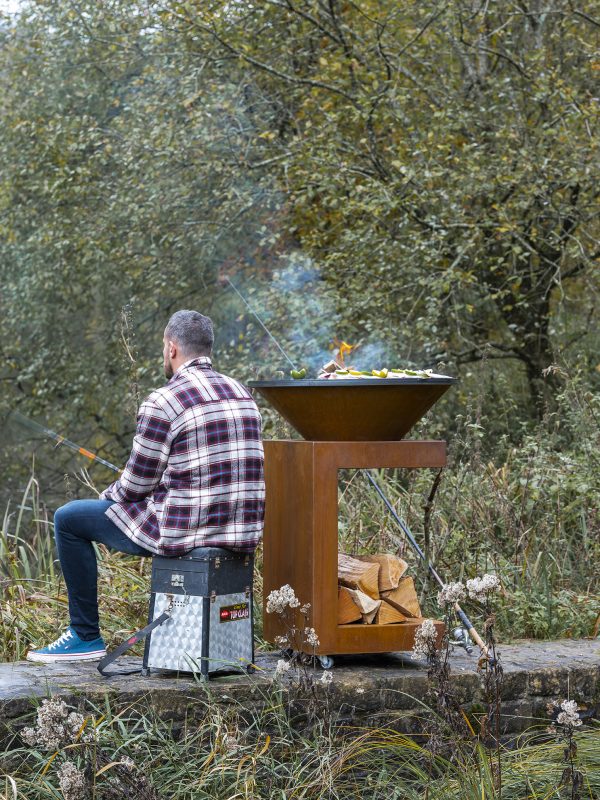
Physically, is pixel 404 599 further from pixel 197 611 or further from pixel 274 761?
pixel 274 761

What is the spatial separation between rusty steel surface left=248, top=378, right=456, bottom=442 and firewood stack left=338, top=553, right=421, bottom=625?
51 cm

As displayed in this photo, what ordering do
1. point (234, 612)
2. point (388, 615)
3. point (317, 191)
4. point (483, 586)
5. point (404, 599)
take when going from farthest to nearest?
point (317, 191) → point (404, 599) → point (388, 615) → point (234, 612) → point (483, 586)

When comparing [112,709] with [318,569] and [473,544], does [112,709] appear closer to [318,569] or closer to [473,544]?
[318,569]

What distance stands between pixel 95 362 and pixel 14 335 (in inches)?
38.2

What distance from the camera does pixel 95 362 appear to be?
12.1 m

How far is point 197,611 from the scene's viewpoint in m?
4.00

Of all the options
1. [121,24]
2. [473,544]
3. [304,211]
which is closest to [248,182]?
[304,211]

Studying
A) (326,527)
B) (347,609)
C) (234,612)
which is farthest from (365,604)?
(234,612)

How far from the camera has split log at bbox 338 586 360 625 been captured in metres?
4.26

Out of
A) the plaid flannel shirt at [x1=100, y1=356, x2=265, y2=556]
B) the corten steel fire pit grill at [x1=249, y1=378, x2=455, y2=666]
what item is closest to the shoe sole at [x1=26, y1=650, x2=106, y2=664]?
the plaid flannel shirt at [x1=100, y1=356, x2=265, y2=556]

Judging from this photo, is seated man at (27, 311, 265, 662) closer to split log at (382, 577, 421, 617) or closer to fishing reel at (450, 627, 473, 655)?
split log at (382, 577, 421, 617)

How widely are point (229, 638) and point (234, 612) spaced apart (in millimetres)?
91

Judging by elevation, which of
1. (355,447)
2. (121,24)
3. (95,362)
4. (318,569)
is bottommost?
(318,569)

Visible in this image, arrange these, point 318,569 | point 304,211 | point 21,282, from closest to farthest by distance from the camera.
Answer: point 318,569 → point 304,211 → point 21,282
